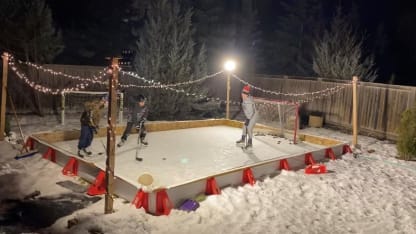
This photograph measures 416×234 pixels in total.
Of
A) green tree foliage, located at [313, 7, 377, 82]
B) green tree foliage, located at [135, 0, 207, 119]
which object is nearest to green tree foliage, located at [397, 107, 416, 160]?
green tree foliage, located at [313, 7, 377, 82]

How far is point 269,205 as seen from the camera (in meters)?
6.58

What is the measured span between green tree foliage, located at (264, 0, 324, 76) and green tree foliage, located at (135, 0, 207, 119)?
1569 cm

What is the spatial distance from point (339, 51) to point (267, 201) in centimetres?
1432

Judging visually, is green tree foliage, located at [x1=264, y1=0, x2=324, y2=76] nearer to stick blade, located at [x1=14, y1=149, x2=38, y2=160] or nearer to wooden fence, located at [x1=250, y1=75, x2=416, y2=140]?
wooden fence, located at [x1=250, y1=75, x2=416, y2=140]

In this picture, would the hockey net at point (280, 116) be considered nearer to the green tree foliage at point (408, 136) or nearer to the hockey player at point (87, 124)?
the green tree foliage at point (408, 136)

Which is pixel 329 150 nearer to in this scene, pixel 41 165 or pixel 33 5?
pixel 41 165

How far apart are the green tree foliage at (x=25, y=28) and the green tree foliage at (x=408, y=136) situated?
1362 cm

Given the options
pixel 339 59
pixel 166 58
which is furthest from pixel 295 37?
pixel 166 58

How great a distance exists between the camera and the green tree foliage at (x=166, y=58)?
16.2 metres

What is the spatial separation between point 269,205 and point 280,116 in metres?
6.26

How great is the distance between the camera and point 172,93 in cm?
1623

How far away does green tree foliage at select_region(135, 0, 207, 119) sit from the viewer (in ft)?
53.2

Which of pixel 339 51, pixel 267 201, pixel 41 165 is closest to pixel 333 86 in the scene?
pixel 339 51

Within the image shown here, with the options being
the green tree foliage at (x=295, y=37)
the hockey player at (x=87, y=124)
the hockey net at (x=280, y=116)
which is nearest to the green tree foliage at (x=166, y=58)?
the hockey net at (x=280, y=116)
